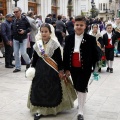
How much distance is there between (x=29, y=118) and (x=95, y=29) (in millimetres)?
4426

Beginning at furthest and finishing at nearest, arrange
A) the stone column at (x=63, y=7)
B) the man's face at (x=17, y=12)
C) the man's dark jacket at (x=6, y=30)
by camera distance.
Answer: the stone column at (x=63, y=7) → the man's dark jacket at (x=6, y=30) → the man's face at (x=17, y=12)

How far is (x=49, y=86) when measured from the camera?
481 centimetres

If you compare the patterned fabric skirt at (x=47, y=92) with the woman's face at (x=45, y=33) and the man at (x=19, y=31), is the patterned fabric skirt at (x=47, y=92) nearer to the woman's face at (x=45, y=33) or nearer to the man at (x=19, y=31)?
the woman's face at (x=45, y=33)

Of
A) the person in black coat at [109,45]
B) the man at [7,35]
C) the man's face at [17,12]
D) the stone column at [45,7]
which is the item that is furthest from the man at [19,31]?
the stone column at [45,7]

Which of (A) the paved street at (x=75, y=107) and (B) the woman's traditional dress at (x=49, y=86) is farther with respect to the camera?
(A) the paved street at (x=75, y=107)

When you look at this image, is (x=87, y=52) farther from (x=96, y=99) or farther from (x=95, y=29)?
(x=95, y=29)

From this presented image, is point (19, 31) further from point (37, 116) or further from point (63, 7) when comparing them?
point (63, 7)

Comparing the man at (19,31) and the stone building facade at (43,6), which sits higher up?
the stone building facade at (43,6)

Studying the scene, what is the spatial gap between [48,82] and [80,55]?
677 mm

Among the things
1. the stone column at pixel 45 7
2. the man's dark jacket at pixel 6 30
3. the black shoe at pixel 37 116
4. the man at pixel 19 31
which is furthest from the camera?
the stone column at pixel 45 7

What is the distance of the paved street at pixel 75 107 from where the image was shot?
16.3 feet

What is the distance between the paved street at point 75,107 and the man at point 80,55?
46 centimetres

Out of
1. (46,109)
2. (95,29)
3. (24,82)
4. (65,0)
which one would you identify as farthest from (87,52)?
(65,0)

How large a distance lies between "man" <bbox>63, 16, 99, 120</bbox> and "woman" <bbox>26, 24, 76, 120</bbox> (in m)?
0.24
